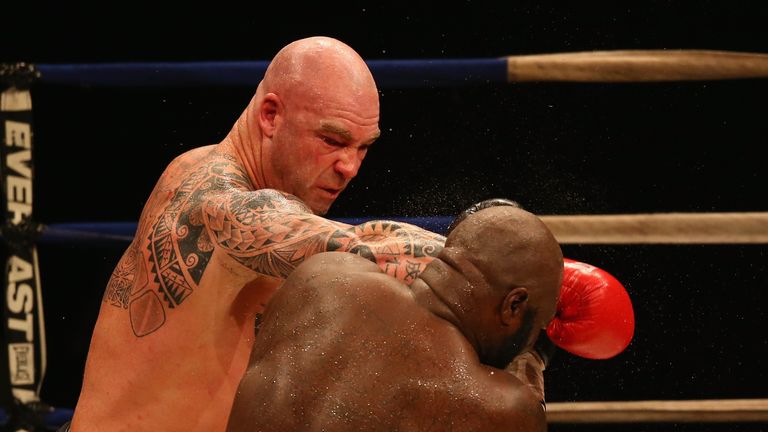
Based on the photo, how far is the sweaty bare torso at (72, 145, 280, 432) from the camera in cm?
186

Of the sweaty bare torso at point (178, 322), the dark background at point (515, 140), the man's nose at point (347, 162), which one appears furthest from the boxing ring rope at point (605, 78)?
the sweaty bare torso at point (178, 322)

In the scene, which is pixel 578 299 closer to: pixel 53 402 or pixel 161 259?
pixel 161 259

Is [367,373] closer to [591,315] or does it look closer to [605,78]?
[591,315]

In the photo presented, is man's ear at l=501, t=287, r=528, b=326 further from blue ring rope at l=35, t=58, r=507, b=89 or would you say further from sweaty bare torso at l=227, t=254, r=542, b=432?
blue ring rope at l=35, t=58, r=507, b=89

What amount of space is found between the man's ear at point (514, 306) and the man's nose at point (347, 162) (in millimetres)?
802

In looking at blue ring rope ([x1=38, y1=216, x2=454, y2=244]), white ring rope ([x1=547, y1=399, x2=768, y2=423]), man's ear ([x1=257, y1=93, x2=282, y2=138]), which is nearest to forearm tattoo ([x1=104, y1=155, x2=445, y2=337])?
man's ear ([x1=257, y1=93, x2=282, y2=138])

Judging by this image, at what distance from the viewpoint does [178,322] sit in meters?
1.89

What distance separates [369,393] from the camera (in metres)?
1.27

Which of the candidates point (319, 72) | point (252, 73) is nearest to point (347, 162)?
point (319, 72)

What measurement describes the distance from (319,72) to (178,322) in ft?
1.77

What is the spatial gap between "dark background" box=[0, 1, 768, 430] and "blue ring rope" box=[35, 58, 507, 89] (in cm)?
18

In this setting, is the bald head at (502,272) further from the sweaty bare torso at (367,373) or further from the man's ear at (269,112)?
the man's ear at (269,112)

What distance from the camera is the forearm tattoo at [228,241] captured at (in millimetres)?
1621

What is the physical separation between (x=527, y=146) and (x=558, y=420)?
729mm
